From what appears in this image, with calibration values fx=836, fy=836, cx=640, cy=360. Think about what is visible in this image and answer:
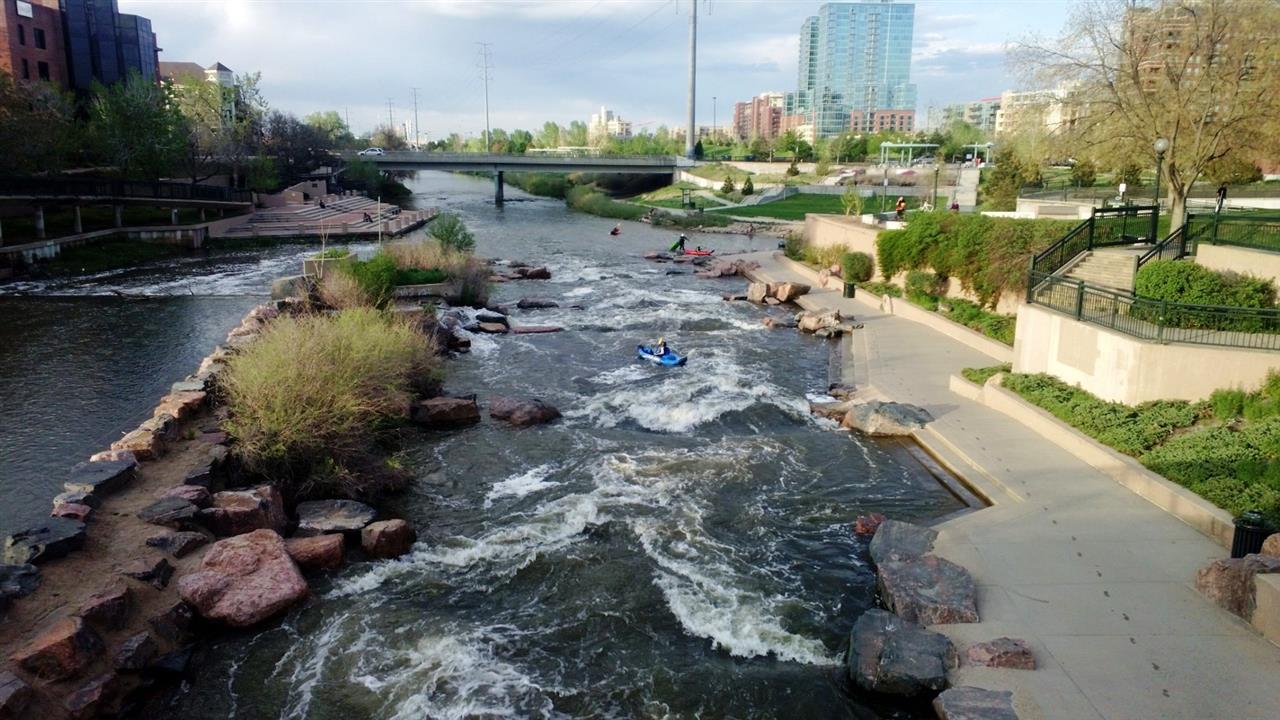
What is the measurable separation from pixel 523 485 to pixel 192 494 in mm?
5167

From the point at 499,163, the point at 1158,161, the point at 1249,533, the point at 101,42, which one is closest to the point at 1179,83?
the point at 1158,161

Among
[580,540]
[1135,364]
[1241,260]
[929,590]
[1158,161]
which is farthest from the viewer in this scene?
[1158,161]

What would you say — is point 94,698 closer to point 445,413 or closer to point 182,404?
point 182,404

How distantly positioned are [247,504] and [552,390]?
373 inches

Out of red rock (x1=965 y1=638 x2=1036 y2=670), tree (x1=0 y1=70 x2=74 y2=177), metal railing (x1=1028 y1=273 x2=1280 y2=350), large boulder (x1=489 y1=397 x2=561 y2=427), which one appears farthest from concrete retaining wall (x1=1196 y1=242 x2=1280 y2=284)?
tree (x1=0 y1=70 x2=74 y2=177)

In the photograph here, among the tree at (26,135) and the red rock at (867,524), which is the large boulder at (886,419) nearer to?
the red rock at (867,524)

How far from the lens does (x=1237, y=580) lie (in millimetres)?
9391

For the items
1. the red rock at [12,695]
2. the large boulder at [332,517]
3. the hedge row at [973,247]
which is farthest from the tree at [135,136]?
the red rock at [12,695]

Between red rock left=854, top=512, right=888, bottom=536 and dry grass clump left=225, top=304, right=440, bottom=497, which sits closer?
red rock left=854, top=512, right=888, bottom=536

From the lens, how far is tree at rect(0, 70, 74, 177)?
36969mm

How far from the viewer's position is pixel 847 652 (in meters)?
9.80

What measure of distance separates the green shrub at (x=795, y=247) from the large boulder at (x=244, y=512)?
3347 centimetres

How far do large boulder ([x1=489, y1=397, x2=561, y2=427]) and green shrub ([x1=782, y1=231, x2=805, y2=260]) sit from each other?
26.6 m

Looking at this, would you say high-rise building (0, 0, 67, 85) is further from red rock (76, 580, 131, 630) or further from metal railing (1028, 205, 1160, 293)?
metal railing (1028, 205, 1160, 293)
